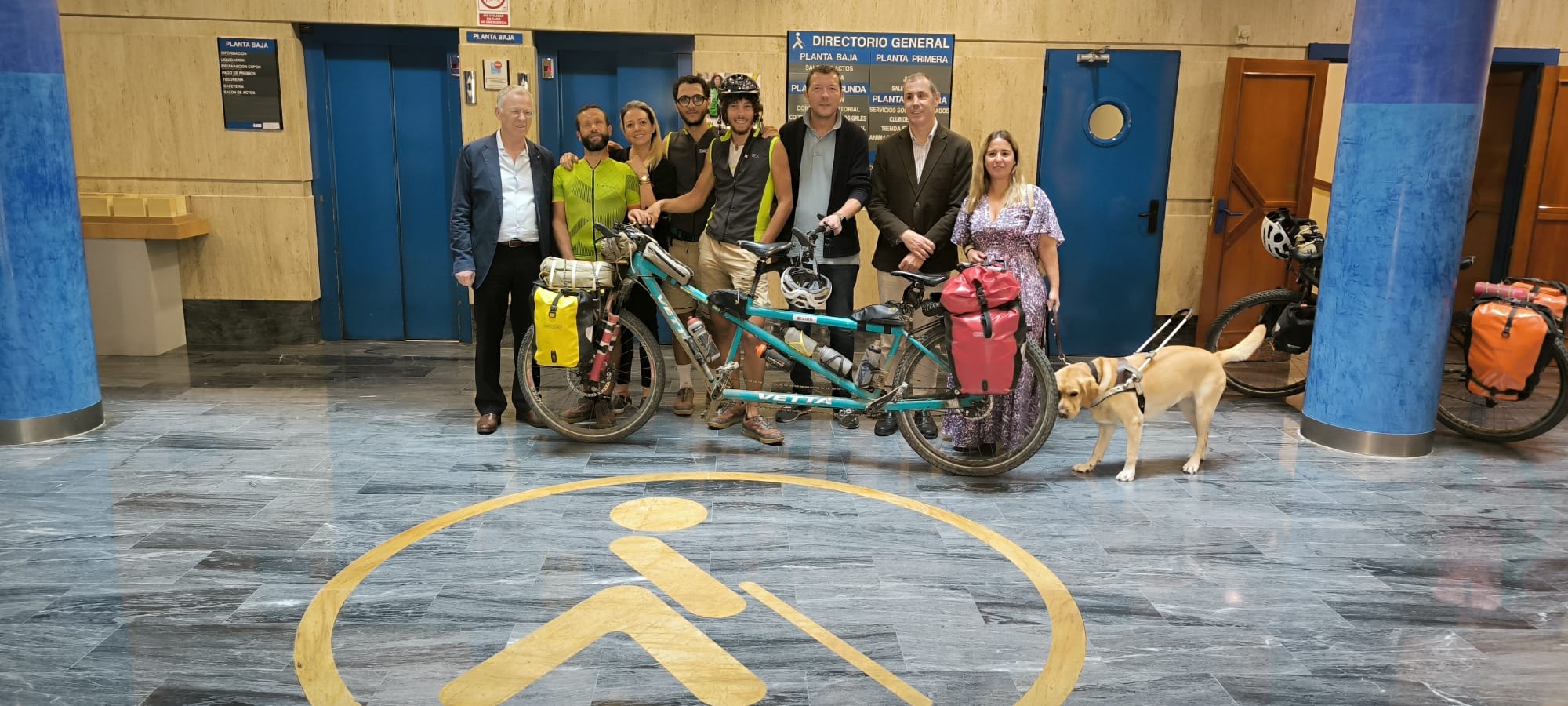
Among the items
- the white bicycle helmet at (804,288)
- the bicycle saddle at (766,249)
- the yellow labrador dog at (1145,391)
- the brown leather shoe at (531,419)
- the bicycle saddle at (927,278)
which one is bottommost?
the brown leather shoe at (531,419)

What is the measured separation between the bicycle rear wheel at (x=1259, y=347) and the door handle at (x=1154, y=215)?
0.89 m

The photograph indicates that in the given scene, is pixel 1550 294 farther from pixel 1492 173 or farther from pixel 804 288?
pixel 804 288

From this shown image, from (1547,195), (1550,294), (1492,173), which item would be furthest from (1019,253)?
(1492,173)

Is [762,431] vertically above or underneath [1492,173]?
underneath

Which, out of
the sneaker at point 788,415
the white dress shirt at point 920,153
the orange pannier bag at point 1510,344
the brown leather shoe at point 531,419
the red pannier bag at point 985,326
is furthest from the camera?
the sneaker at point 788,415

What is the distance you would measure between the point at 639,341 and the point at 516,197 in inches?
35.9

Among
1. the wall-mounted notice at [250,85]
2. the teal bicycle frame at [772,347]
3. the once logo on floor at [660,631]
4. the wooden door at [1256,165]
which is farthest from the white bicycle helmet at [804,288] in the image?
the wall-mounted notice at [250,85]

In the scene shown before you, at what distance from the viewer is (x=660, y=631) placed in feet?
10.1

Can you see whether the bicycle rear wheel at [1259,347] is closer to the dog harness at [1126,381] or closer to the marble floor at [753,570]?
the marble floor at [753,570]

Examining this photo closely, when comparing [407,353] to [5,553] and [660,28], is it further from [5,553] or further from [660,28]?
[5,553]

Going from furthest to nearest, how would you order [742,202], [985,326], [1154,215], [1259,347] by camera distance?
[1154,215]
[1259,347]
[742,202]
[985,326]

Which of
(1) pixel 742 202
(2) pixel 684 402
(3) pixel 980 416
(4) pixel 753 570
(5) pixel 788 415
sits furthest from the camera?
(2) pixel 684 402

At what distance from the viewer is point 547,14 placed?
684cm

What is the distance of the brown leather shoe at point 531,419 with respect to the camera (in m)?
5.22
